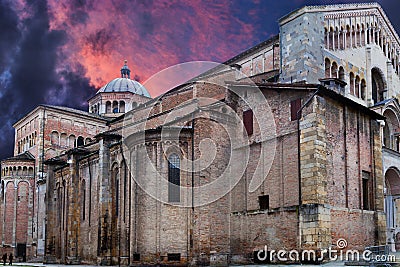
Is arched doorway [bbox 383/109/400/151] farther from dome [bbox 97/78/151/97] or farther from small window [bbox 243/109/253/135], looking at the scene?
dome [bbox 97/78/151/97]

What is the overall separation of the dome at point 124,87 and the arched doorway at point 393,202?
3424 centimetres

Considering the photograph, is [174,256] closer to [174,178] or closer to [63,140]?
[174,178]

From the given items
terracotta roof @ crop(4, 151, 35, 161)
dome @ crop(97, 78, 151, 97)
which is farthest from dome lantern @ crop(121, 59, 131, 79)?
terracotta roof @ crop(4, 151, 35, 161)

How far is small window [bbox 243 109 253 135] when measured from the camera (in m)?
27.9

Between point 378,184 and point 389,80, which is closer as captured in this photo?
point 378,184

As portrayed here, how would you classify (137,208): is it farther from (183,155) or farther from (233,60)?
(233,60)

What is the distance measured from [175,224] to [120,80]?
3590cm

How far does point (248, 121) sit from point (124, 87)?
33549mm

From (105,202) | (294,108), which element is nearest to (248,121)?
(294,108)

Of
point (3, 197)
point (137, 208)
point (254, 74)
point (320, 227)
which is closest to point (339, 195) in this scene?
point (320, 227)

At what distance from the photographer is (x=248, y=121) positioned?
28125 millimetres

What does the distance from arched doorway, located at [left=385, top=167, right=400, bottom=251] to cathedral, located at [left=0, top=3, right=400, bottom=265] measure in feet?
0.29

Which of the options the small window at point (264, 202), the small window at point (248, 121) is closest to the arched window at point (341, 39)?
the small window at point (248, 121)

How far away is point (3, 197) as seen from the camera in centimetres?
5172
